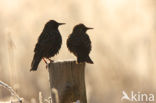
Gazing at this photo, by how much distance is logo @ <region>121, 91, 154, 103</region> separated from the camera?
20.9 feet

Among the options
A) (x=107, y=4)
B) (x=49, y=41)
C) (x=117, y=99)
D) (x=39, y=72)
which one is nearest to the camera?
(x=49, y=41)

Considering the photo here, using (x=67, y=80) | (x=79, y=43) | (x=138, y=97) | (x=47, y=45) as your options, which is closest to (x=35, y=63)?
(x=47, y=45)

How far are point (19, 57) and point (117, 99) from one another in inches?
62.2

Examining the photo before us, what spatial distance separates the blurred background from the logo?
0.44 ft

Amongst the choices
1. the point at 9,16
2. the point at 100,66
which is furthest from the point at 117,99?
the point at 9,16

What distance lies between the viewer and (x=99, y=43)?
736cm

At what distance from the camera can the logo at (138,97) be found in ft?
20.9

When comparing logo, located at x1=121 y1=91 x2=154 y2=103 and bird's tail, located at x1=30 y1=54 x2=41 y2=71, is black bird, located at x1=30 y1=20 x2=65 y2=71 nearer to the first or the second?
bird's tail, located at x1=30 y1=54 x2=41 y2=71

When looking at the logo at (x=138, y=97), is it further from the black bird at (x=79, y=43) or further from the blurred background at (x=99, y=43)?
the black bird at (x=79, y=43)

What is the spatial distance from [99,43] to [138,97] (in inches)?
49.2

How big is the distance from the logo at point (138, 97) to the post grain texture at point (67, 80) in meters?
1.93

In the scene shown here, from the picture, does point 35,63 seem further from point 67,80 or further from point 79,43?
point 67,80

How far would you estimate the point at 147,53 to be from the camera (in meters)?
6.98

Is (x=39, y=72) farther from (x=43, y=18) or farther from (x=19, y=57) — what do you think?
(x=43, y=18)
